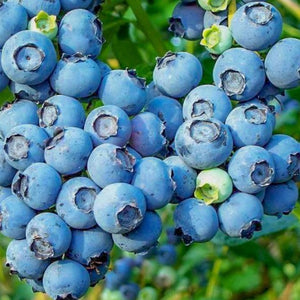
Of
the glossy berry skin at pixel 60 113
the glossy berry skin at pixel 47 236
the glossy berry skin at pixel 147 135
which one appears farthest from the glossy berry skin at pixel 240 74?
the glossy berry skin at pixel 47 236

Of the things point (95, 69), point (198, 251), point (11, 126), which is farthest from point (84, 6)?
point (198, 251)

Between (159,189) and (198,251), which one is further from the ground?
(159,189)

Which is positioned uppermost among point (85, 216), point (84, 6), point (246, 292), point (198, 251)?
point (84, 6)

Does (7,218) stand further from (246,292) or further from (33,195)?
(246,292)

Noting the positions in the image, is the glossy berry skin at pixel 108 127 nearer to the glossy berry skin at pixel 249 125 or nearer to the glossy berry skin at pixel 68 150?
the glossy berry skin at pixel 68 150

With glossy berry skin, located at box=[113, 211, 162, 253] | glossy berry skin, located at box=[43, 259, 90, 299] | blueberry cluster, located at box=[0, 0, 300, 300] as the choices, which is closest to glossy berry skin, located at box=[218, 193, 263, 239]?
blueberry cluster, located at box=[0, 0, 300, 300]

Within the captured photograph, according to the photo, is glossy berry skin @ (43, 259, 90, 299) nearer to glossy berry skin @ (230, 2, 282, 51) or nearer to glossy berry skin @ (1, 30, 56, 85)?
glossy berry skin @ (1, 30, 56, 85)
